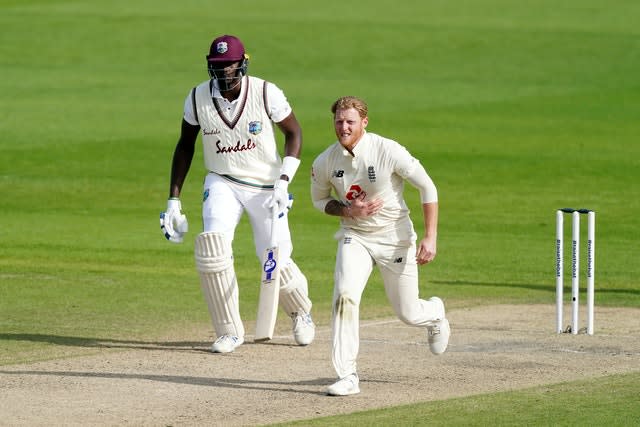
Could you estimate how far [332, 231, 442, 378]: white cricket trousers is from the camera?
Answer: 930cm

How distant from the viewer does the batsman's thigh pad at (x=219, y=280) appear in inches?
432

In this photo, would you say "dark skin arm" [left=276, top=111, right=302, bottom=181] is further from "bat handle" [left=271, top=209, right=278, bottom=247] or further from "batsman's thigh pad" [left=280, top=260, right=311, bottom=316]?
"batsman's thigh pad" [left=280, top=260, right=311, bottom=316]

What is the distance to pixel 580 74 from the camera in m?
37.2

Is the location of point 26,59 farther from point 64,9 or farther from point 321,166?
point 321,166

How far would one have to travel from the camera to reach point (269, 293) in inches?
432

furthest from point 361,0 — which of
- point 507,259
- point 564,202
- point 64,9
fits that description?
point 507,259

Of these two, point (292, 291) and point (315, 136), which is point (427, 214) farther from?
point (315, 136)

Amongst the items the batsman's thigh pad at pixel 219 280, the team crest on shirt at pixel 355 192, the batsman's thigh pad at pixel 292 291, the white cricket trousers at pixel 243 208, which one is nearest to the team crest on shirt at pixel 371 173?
the team crest on shirt at pixel 355 192

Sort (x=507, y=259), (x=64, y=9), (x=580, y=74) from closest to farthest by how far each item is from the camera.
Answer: (x=507, y=259), (x=580, y=74), (x=64, y=9)

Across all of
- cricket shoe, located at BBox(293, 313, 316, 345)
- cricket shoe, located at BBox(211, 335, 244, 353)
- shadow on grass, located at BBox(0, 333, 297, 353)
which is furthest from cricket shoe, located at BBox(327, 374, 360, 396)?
shadow on grass, located at BBox(0, 333, 297, 353)

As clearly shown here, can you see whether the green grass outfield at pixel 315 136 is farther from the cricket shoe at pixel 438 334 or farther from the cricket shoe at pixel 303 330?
the cricket shoe at pixel 303 330

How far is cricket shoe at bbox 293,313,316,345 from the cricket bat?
12.0 inches

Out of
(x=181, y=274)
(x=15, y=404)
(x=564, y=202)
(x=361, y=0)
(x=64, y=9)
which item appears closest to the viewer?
(x=15, y=404)

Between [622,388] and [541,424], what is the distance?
1230 mm
